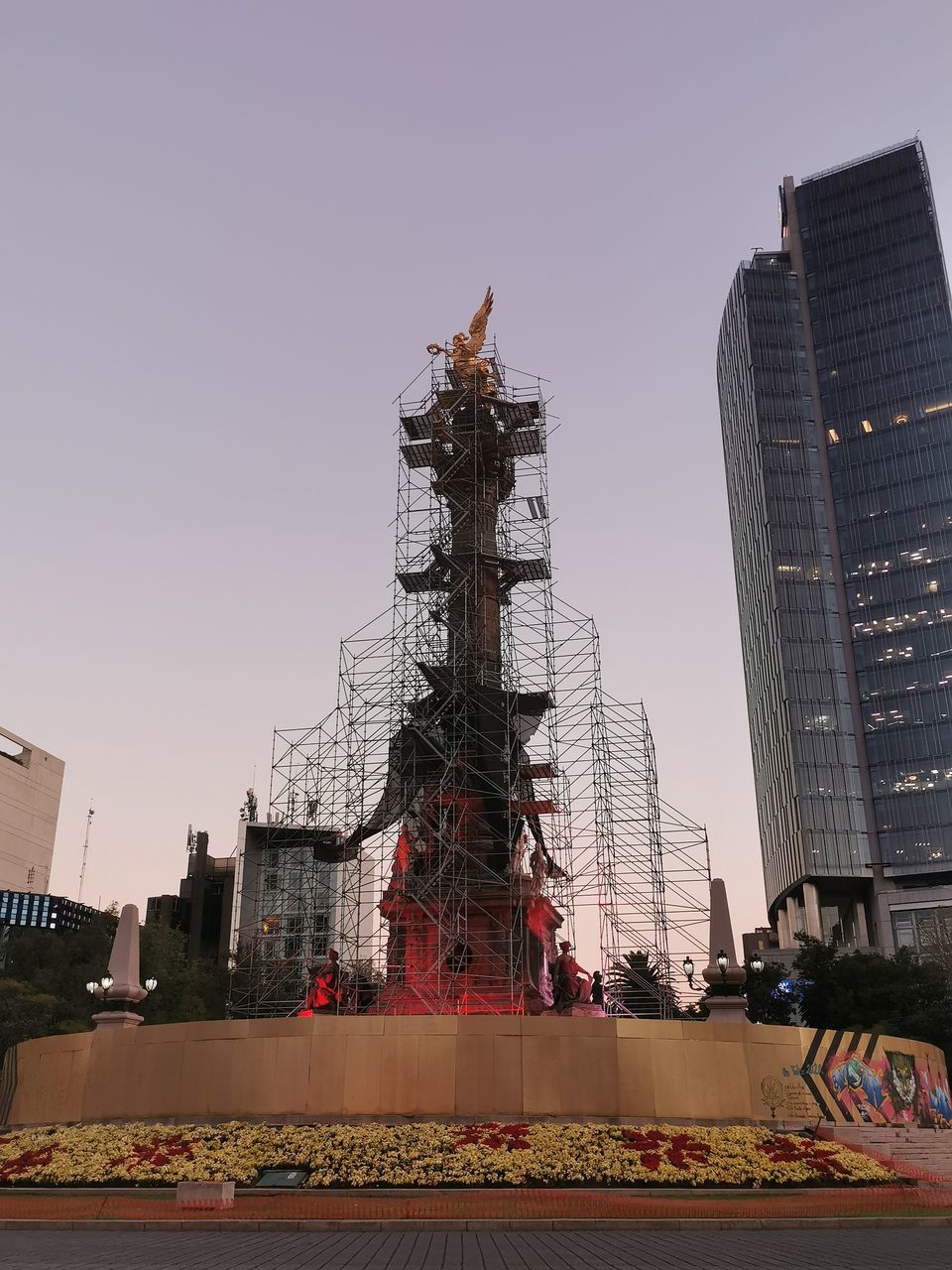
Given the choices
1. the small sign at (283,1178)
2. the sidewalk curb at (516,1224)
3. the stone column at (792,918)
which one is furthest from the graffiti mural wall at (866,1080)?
the stone column at (792,918)

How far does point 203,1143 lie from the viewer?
21.2 m

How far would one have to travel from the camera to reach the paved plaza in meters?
11.6

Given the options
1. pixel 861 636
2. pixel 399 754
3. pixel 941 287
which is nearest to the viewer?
pixel 399 754

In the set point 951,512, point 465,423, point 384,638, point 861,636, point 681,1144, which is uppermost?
point 951,512

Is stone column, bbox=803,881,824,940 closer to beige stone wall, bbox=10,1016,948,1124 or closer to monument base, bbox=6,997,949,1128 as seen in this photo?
monument base, bbox=6,997,949,1128

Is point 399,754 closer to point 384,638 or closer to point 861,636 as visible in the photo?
point 384,638

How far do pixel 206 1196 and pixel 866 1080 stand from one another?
16546 millimetres

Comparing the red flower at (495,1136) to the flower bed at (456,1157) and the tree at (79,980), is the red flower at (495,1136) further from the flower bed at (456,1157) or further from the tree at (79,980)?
the tree at (79,980)

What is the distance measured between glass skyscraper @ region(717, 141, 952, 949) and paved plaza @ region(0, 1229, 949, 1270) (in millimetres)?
A: 76257

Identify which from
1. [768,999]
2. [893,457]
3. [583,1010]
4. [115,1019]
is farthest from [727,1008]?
[893,457]

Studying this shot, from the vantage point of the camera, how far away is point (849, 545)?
101 m

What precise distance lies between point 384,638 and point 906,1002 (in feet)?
95.8

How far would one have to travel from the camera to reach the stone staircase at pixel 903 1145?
22375 mm

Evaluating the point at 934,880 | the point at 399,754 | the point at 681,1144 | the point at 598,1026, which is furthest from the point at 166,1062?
the point at 934,880
